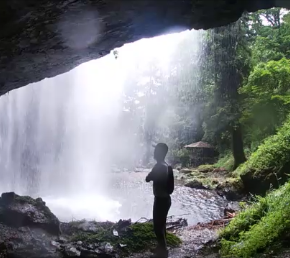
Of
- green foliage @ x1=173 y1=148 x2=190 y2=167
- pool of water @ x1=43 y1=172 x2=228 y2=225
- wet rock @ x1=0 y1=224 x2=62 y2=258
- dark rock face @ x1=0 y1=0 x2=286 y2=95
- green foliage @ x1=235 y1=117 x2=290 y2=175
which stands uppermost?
dark rock face @ x1=0 y1=0 x2=286 y2=95

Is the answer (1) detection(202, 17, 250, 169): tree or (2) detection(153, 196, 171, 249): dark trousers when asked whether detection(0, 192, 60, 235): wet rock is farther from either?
(1) detection(202, 17, 250, 169): tree

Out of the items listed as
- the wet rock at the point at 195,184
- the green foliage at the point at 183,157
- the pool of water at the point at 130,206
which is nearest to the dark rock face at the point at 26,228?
the pool of water at the point at 130,206

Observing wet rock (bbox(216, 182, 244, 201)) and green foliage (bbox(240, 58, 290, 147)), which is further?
green foliage (bbox(240, 58, 290, 147))

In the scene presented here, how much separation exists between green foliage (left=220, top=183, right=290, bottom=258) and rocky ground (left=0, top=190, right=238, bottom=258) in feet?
1.86

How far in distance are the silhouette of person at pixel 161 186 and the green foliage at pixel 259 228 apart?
4.37 feet

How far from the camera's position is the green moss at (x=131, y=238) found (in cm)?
630

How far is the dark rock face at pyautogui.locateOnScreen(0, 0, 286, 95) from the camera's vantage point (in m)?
4.07

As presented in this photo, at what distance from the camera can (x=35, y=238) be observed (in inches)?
229

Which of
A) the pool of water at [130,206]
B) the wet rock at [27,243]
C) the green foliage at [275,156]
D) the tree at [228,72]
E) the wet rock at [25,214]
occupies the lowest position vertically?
the pool of water at [130,206]

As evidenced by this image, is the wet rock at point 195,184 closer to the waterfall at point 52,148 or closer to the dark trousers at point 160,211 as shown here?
the waterfall at point 52,148

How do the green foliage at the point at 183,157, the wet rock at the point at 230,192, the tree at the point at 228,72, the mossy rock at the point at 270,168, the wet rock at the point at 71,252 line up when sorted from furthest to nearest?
1. the green foliage at the point at 183,157
2. the tree at the point at 228,72
3. the wet rock at the point at 230,192
4. the mossy rock at the point at 270,168
5. the wet rock at the point at 71,252

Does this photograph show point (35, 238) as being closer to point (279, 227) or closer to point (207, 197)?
point (279, 227)

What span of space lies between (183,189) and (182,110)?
→ 69.7ft

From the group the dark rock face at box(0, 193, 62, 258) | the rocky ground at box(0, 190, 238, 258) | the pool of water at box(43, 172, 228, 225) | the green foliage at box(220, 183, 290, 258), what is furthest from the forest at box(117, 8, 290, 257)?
the dark rock face at box(0, 193, 62, 258)
